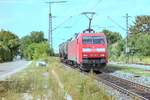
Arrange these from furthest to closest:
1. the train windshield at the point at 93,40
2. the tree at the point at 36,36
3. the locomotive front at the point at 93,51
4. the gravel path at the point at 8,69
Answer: the tree at the point at 36,36 < the train windshield at the point at 93,40 < the locomotive front at the point at 93,51 < the gravel path at the point at 8,69

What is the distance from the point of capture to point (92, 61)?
4512cm

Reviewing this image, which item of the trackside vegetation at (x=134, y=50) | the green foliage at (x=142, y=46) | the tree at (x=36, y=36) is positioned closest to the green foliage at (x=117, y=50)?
the trackside vegetation at (x=134, y=50)

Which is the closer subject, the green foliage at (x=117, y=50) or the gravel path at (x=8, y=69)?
the gravel path at (x=8, y=69)

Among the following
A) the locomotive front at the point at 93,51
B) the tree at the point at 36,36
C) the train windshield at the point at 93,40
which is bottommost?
the locomotive front at the point at 93,51

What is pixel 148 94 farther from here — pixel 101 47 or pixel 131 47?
pixel 131 47

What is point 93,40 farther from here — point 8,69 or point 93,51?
point 8,69

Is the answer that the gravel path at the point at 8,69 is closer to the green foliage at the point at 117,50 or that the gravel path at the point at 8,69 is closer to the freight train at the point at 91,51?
the freight train at the point at 91,51

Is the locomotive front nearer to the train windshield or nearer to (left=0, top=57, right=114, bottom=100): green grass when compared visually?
the train windshield

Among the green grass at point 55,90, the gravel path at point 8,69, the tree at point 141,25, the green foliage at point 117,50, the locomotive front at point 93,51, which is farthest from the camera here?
the tree at point 141,25

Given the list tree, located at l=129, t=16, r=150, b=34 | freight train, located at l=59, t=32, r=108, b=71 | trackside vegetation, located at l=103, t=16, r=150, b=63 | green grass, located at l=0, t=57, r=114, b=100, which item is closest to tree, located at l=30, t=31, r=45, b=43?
tree, located at l=129, t=16, r=150, b=34

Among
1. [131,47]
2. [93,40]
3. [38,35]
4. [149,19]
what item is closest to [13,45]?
[38,35]

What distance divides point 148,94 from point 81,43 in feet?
73.5

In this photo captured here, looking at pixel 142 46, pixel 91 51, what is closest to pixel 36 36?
pixel 142 46

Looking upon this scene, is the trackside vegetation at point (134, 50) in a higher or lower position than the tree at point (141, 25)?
lower
